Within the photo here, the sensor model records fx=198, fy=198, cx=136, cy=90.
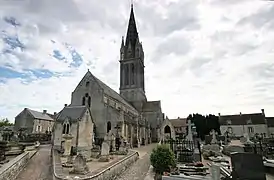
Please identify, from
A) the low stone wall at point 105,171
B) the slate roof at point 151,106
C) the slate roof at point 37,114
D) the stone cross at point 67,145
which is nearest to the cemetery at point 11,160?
the low stone wall at point 105,171

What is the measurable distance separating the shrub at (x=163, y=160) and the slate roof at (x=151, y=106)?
3957 cm

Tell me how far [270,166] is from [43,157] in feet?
56.4

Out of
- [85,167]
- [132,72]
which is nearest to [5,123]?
[132,72]

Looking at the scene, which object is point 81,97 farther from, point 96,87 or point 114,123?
point 114,123

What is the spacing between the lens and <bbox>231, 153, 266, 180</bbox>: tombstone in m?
5.95

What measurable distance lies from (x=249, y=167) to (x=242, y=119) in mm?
46373

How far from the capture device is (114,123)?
95.3 ft

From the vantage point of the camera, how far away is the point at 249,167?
19.9ft

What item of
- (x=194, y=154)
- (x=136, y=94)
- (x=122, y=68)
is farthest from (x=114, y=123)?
(x=122, y=68)

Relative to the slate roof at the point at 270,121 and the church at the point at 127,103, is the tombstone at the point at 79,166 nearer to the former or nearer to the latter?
the church at the point at 127,103

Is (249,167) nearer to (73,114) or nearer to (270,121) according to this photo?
(73,114)

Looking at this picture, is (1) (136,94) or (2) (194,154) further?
(1) (136,94)

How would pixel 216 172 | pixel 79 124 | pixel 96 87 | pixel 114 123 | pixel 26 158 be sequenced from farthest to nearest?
pixel 96 87, pixel 114 123, pixel 79 124, pixel 26 158, pixel 216 172

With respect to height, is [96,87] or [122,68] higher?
[122,68]
